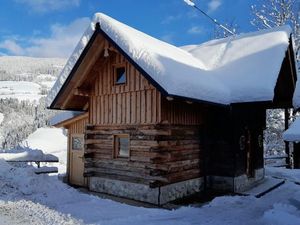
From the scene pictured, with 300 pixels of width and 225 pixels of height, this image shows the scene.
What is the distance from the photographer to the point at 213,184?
44.7 ft

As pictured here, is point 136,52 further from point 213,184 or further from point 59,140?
point 59,140

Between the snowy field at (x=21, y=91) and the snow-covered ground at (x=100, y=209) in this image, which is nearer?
the snow-covered ground at (x=100, y=209)

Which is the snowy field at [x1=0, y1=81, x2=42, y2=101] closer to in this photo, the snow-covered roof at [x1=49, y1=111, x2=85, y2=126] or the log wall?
the snow-covered roof at [x1=49, y1=111, x2=85, y2=126]

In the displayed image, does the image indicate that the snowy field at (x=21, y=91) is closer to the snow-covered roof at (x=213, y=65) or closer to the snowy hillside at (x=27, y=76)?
the snowy hillside at (x=27, y=76)

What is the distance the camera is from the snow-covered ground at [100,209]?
9141 millimetres

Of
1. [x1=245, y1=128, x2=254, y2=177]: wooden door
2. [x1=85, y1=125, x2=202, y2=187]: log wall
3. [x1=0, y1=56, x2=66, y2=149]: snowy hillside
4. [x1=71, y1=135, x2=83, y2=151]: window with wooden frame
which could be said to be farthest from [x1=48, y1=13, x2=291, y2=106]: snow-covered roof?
[x1=0, y1=56, x2=66, y2=149]: snowy hillside

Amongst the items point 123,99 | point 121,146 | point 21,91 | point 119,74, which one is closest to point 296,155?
point 121,146

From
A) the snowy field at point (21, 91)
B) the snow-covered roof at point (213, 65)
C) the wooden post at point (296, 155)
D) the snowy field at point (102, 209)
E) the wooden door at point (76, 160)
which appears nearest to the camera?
the snowy field at point (102, 209)

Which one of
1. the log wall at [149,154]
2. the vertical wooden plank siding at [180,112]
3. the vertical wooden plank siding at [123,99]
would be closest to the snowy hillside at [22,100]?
the log wall at [149,154]

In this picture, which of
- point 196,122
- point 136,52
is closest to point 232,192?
point 196,122

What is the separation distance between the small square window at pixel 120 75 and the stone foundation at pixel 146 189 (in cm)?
377

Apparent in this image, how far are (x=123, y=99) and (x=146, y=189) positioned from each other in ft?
11.1

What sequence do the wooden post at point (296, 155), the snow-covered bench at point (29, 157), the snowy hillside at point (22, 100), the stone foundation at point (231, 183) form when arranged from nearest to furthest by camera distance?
the stone foundation at point (231, 183)
the snow-covered bench at point (29, 157)
the wooden post at point (296, 155)
the snowy hillside at point (22, 100)

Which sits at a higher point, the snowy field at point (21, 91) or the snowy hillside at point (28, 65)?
the snowy hillside at point (28, 65)
